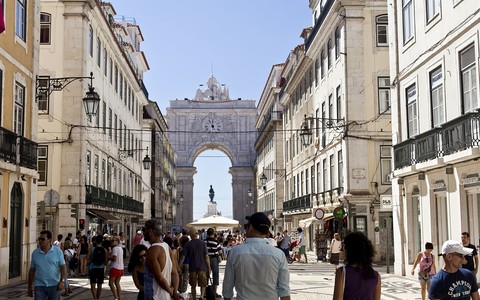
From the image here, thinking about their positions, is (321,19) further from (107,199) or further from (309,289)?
(309,289)

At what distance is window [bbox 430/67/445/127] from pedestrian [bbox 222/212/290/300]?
13898 millimetres

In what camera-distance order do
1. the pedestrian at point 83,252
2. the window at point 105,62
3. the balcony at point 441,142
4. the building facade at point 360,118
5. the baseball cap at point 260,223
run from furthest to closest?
the window at point 105,62 < the building facade at point 360,118 < the pedestrian at point 83,252 < the balcony at point 441,142 < the baseball cap at point 260,223

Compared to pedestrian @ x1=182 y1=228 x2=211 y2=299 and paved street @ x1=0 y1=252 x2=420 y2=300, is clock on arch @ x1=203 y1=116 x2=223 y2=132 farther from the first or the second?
pedestrian @ x1=182 y1=228 x2=211 y2=299

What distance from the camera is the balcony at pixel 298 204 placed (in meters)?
41.7

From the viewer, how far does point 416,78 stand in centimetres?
2083

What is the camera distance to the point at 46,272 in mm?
9523

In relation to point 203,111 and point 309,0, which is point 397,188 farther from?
point 203,111

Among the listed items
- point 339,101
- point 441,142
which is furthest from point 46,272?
point 339,101

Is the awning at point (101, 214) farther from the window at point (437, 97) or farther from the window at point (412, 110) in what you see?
the window at point (437, 97)

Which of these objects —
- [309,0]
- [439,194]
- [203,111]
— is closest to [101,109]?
[309,0]

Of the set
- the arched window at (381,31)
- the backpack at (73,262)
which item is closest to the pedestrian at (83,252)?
the backpack at (73,262)

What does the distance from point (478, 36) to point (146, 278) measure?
11.5m

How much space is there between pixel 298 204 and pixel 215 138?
48.5m

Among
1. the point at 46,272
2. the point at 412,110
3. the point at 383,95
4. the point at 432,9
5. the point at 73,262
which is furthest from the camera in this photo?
the point at 383,95
